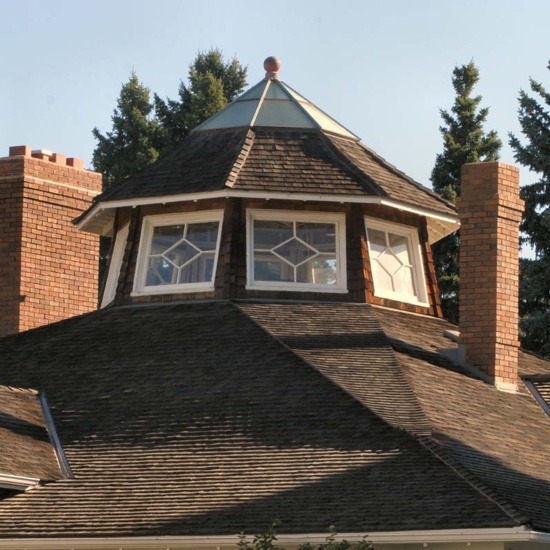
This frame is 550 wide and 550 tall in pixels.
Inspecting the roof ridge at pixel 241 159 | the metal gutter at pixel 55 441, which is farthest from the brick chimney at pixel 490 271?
the metal gutter at pixel 55 441

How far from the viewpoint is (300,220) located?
91.9 ft

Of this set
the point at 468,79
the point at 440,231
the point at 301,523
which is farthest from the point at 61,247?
the point at 468,79

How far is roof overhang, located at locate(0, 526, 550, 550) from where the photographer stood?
63.8ft

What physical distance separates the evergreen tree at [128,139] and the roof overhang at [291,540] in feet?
103

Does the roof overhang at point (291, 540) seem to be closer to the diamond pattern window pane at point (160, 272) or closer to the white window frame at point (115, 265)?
the diamond pattern window pane at point (160, 272)

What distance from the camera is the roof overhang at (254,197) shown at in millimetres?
27406

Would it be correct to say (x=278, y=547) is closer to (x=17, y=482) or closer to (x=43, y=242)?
(x=17, y=482)

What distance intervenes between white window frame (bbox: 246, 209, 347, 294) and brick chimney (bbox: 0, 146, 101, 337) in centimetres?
462

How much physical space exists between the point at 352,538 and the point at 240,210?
9008mm

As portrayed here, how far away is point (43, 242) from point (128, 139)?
2302 cm

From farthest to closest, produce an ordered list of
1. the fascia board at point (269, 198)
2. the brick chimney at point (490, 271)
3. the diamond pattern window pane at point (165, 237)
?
the diamond pattern window pane at point (165, 237) < the fascia board at point (269, 198) < the brick chimney at point (490, 271)

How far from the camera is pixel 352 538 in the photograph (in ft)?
65.3

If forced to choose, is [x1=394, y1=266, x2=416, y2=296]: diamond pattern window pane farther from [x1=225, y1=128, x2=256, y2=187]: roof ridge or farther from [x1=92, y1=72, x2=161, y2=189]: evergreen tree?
[x1=92, y1=72, x2=161, y2=189]: evergreen tree

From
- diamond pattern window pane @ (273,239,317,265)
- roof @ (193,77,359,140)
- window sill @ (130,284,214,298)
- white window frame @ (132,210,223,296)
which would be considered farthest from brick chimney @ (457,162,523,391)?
window sill @ (130,284,214,298)
